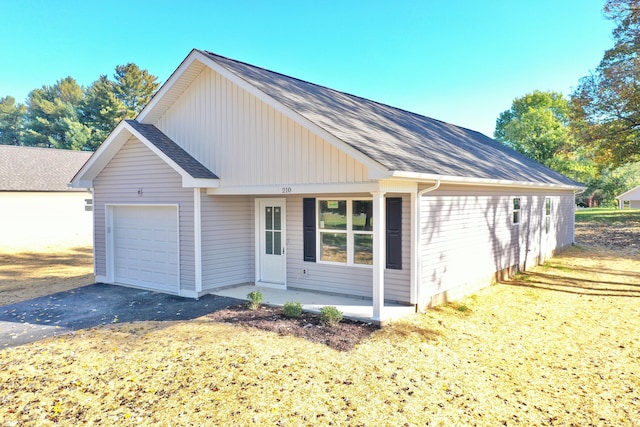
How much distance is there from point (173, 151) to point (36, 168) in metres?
19.4

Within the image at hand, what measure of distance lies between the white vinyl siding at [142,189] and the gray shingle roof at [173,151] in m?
0.37

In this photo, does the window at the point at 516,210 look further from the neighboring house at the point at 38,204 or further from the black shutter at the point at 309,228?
the neighboring house at the point at 38,204

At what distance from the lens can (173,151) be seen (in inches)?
386

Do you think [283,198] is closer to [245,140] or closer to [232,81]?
[245,140]

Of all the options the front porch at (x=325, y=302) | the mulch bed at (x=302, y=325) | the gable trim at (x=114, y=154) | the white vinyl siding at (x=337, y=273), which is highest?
the gable trim at (x=114, y=154)

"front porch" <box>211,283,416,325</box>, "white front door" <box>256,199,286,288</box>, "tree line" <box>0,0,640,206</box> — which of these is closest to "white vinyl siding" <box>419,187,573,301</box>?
"front porch" <box>211,283,416,325</box>

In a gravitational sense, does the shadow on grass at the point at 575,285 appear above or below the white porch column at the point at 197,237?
below

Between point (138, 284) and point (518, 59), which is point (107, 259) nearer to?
point (138, 284)

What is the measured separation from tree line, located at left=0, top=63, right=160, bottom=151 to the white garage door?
35.5m

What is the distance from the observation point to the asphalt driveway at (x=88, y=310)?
290 inches

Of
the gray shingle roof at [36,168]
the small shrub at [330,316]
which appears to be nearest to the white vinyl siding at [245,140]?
the small shrub at [330,316]

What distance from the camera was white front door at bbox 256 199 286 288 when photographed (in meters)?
10.0

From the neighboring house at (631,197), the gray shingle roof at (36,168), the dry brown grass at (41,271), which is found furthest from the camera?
the neighboring house at (631,197)

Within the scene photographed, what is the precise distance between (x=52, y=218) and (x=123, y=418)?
22.1 metres
